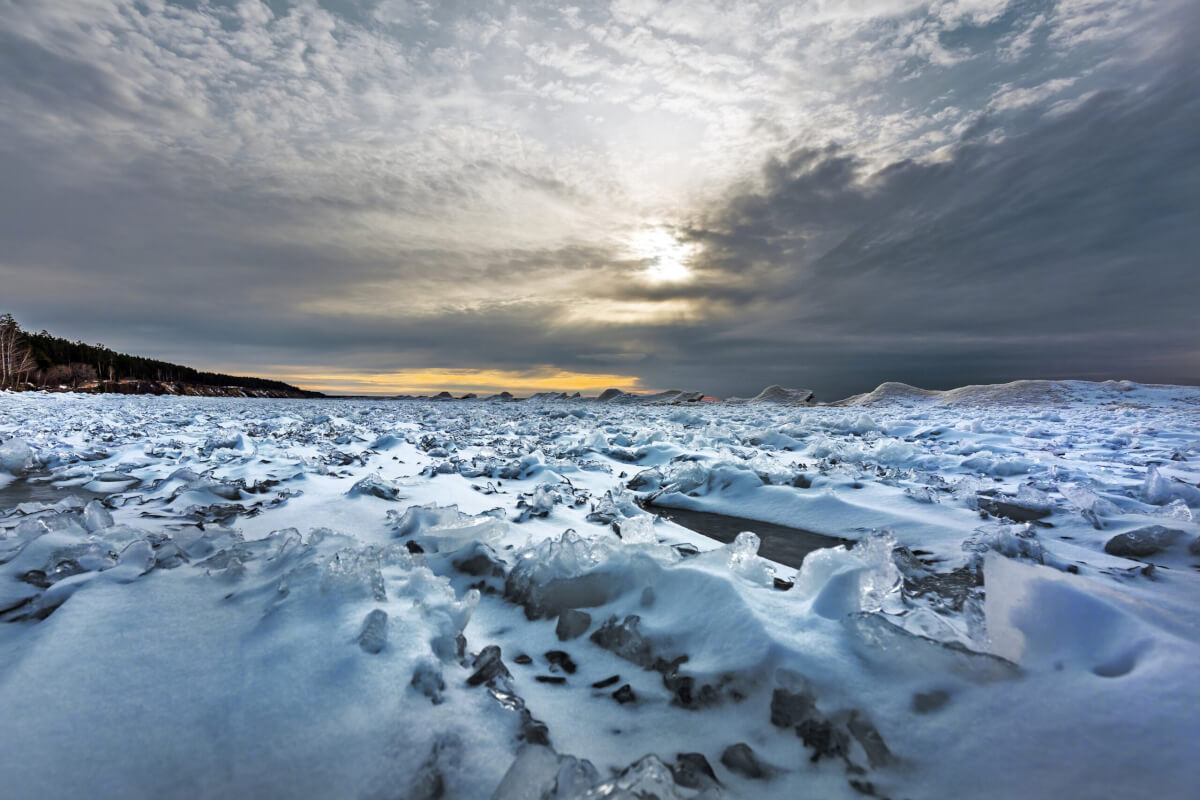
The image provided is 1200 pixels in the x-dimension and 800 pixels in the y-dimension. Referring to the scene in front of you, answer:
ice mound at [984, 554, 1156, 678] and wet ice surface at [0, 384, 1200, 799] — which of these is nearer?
wet ice surface at [0, 384, 1200, 799]

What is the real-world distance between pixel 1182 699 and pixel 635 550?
1608 millimetres

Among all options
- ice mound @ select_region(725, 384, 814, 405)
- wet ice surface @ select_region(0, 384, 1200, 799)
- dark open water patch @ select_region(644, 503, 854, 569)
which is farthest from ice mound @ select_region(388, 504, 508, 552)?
ice mound @ select_region(725, 384, 814, 405)

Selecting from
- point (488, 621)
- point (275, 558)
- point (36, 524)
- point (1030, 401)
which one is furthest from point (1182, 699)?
point (1030, 401)

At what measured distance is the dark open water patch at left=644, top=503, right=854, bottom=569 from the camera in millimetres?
2990

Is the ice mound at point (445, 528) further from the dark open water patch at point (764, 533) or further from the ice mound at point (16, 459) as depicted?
the ice mound at point (16, 459)

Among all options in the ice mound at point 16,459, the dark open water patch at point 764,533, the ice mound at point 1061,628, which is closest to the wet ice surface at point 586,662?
the ice mound at point 1061,628

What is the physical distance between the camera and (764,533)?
3447 mm

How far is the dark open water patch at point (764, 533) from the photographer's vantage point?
118 inches

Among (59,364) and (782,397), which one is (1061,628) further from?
(59,364)

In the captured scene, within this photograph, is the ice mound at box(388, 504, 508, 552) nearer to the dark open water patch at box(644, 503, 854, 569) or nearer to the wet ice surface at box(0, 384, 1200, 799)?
the wet ice surface at box(0, 384, 1200, 799)

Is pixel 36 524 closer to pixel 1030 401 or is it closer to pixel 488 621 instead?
pixel 488 621

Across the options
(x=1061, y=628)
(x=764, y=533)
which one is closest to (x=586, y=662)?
(x=1061, y=628)

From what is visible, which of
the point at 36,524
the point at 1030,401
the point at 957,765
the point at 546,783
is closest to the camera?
the point at 546,783

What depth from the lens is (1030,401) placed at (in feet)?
75.7
